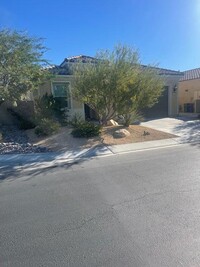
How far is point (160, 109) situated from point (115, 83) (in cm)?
992

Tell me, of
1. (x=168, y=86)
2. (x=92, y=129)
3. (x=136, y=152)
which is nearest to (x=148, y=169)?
(x=136, y=152)

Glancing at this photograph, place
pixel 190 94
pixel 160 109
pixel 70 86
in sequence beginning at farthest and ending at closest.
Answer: pixel 190 94
pixel 160 109
pixel 70 86

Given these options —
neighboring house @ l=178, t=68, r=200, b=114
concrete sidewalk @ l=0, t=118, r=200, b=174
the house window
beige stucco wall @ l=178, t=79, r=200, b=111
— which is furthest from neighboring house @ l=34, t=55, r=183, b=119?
concrete sidewalk @ l=0, t=118, r=200, b=174

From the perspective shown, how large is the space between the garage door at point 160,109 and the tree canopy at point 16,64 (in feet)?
32.4

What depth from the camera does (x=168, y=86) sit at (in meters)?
19.2

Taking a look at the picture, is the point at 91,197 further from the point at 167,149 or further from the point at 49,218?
the point at 167,149

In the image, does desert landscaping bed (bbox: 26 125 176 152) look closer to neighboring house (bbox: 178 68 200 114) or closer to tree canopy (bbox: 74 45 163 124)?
tree canopy (bbox: 74 45 163 124)

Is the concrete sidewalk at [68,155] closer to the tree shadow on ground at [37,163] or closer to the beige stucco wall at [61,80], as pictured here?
the tree shadow on ground at [37,163]

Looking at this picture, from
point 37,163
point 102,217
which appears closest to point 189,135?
point 37,163

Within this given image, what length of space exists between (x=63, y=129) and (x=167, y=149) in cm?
567

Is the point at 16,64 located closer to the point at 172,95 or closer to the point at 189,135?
the point at 189,135

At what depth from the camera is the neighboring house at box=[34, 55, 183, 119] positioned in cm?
1527

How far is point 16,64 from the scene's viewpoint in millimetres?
10742

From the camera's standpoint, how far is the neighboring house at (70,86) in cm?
1527
